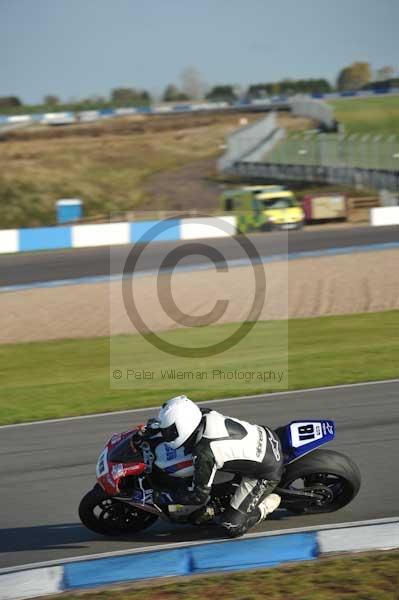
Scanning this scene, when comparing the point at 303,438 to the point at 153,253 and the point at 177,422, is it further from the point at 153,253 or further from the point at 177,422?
the point at 153,253

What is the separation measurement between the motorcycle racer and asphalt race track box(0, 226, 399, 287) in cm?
1900

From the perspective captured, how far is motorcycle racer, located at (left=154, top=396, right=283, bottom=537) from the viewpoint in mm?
6426

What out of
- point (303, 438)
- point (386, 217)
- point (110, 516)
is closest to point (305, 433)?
point (303, 438)

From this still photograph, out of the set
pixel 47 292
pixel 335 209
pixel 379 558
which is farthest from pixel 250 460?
pixel 335 209

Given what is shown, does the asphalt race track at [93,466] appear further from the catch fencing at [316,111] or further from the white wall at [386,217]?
the catch fencing at [316,111]

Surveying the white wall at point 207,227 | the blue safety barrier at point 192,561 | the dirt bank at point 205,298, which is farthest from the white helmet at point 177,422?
the white wall at point 207,227

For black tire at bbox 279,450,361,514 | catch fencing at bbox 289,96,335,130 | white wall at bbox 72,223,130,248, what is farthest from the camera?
catch fencing at bbox 289,96,335,130

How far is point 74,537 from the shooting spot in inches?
285

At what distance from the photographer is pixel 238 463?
21.9 feet

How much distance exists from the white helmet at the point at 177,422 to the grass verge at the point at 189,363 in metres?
5.80

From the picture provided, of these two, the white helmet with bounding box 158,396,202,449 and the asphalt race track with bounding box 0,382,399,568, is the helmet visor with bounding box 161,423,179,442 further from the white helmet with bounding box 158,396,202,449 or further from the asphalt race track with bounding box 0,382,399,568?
the asphalt race track with bounding box 0,382,399,568

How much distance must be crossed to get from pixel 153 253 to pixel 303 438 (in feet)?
75.9
